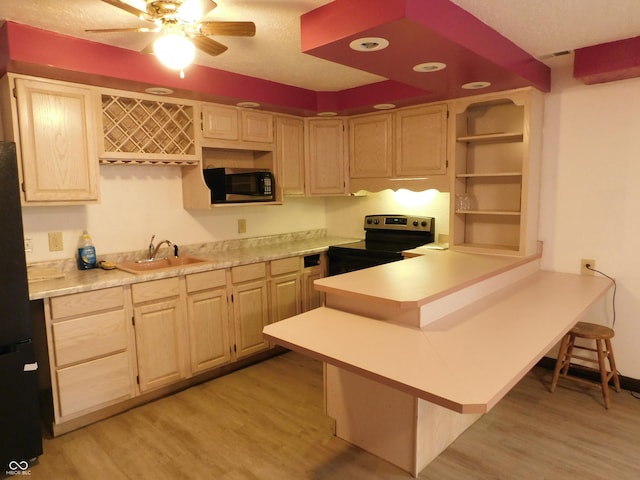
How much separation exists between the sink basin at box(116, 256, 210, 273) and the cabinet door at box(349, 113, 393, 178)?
5.46 ft

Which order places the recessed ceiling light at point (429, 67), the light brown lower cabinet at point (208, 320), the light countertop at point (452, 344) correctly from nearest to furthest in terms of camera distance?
1. the light countertop at point (452, 344)
2. the recessed ceiling light at point (429, 67)
3. the light brown lower cabinet at point (208, 320)

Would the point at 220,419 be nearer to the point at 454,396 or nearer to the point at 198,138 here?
the point at 454,396

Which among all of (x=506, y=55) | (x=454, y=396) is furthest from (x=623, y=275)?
(x=454, y=396)

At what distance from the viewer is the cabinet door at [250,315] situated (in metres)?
3.28

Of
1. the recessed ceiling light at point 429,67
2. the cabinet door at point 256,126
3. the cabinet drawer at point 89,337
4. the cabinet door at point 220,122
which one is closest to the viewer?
the recessed ceiling light at point 429,67

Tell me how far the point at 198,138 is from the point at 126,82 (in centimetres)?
67

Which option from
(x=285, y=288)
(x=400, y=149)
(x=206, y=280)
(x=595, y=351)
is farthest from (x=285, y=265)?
(x=595, y=351)

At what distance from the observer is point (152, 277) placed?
2.74 m

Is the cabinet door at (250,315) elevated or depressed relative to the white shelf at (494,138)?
depressed

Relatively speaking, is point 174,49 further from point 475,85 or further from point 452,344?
point 475,85

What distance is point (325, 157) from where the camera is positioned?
399cm

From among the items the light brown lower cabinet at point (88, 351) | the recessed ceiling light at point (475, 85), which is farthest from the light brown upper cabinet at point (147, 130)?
the recessed ceiling light at point (475, 85)

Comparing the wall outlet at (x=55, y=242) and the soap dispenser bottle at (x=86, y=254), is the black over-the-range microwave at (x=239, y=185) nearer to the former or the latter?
the soap dispenser bottle at (x=86, y=254)

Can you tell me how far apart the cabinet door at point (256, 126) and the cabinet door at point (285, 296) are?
3.85ft
